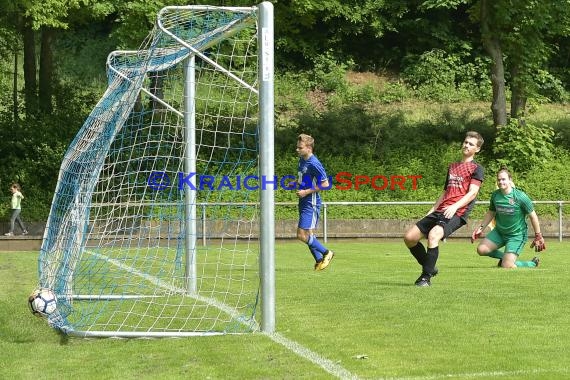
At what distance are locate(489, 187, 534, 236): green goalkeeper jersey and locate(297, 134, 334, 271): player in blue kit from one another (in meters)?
2.51

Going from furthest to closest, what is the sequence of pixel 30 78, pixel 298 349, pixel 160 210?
pixel 30 78 < pixel 160 210 < pixel 298 349

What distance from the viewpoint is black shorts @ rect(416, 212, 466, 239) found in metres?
11.1

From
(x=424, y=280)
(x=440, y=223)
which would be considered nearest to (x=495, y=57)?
(x=440, y=223)

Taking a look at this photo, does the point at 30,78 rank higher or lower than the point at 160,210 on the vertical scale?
higher

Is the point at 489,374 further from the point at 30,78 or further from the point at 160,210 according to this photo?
the point at 30,78

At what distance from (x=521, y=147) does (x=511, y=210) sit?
16.9 metres

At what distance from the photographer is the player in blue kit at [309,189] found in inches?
545

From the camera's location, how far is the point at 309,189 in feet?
45.8

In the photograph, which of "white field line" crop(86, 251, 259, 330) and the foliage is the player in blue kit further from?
the foliage

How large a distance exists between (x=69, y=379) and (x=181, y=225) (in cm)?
564

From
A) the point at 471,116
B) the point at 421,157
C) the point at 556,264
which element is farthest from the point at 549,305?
the point at 471,116

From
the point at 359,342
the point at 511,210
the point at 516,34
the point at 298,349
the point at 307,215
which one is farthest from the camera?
the point at 516,34

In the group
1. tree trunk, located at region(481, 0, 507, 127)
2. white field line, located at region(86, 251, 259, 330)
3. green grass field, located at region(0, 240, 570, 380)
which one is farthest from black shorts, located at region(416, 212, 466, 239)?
tree trunk, located at region(481, 0, 507, 127)

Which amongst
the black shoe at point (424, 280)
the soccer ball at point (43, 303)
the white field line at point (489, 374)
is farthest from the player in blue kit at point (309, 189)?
the white field line at point (489, 374)
